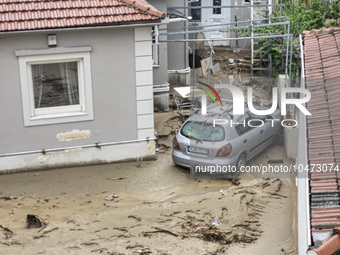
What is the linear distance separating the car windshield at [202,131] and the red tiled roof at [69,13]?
9.09 feet

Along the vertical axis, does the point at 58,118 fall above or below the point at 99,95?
below

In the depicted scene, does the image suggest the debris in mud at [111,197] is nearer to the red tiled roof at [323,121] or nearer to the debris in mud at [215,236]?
the debris in mud at [215,236]

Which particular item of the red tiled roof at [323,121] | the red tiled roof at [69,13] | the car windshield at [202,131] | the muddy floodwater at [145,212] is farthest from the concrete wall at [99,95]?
the red tiled roof at [323,121]

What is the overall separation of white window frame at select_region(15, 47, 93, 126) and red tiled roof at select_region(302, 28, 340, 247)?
5.28 meters

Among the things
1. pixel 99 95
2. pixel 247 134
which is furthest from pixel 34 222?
pixel 247 134

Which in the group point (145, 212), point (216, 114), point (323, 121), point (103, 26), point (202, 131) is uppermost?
point (103, 26)

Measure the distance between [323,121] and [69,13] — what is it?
24.5ft

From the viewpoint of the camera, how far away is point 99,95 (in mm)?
14359

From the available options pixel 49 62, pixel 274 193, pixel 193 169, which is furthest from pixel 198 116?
pixel 49 62

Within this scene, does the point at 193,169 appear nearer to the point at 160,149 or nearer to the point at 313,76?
the point at 160,149

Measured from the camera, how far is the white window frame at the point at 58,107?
13.7m

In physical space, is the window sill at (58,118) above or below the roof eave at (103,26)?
below

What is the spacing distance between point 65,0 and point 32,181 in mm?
4488

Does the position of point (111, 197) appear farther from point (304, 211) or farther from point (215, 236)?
point (304, 211)
